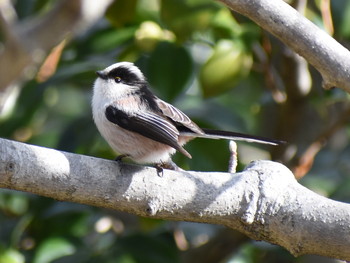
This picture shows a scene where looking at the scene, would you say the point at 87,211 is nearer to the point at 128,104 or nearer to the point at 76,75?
the point at 76,75

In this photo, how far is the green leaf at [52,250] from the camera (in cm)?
296

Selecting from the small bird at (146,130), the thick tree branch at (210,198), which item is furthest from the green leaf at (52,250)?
the thick tree branch at (210,198)

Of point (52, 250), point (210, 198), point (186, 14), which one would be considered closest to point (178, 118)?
point (186, 14)

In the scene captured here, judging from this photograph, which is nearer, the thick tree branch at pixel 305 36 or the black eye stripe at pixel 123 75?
the thick tree branch at pixel 305 36

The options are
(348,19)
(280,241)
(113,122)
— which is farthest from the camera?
(348,19)

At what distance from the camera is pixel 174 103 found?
324 centimetres

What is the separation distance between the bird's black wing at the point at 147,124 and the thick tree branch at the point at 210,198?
36cm

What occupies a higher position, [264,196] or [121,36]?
[264,196]

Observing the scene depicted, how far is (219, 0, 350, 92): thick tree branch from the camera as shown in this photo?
1.83 m

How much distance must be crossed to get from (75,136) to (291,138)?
0.98 meters

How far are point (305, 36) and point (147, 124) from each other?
2.54ft

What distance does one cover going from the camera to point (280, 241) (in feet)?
6.52

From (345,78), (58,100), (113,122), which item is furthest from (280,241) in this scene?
(58,100)

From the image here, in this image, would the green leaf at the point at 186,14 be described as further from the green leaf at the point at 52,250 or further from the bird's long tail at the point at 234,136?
the green leaf at the point at 52,250
